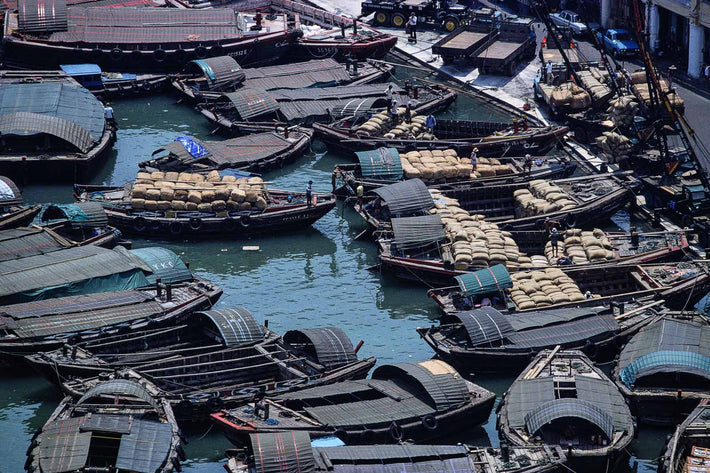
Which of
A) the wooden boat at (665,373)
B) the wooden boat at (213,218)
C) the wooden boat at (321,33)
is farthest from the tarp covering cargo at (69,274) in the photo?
the wooden boat at (321,33)

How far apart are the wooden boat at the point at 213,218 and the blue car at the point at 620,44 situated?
1481 inches

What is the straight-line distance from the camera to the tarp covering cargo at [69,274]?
64.4 meters

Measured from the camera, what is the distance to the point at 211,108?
95.1 meters

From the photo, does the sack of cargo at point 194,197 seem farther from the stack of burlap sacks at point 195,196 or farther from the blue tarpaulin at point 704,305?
the blue tarpaulin at point 704,305

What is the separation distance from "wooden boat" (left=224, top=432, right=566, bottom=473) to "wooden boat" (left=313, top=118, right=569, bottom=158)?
37948 mm

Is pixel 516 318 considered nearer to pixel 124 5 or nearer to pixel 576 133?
pixel 576 133

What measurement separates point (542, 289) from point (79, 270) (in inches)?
968

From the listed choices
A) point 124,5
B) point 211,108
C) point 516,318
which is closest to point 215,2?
point 124,5

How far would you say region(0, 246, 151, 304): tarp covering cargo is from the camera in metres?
64.4

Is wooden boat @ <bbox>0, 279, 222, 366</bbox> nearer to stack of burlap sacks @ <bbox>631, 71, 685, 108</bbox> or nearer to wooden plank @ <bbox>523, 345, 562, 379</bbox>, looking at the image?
wooden plank @ <bbox>523, 345, 562, 379</bbox>

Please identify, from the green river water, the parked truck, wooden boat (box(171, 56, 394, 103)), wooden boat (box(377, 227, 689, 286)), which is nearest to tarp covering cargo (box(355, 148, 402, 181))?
the green river water

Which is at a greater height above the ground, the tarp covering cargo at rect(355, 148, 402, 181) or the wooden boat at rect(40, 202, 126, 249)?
the tarp covering cargo at rect(355, 148, 402, 181)

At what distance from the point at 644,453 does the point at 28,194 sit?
46.4 meters

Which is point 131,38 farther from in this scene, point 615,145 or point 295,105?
point 615,145
